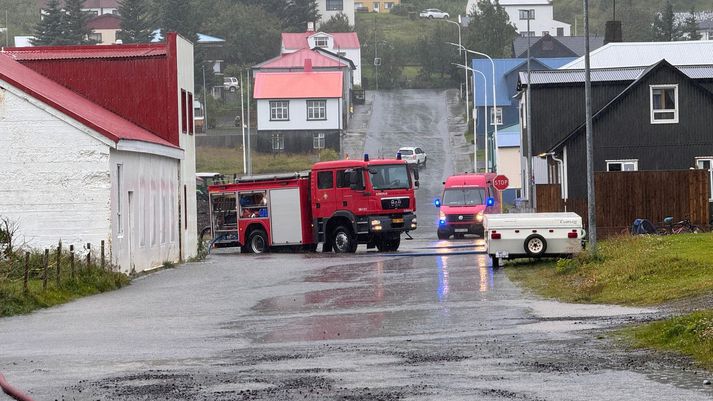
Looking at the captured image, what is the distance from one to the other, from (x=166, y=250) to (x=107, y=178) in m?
7.05

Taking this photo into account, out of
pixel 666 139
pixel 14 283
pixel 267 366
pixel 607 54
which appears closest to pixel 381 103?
pixel 607 54

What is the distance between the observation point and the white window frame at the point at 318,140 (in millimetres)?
98500

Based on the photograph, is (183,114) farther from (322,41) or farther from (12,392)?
(322,41)

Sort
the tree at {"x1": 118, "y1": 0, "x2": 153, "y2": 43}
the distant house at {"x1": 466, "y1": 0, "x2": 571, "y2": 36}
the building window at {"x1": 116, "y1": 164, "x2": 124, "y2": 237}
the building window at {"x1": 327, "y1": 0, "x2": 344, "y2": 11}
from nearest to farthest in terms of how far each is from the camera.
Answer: the building window at {"x1": 116, "y1": 164, "x2": 124, "y2": 237} → the tree at {"x1": 118, "y1": 0, "x2": 153, "y2": 43} → the distant house at {"x1": 466, "y1": 0, "x2": 571, "y2": 36} → the building window at {"x1": 327, "y1": 0, "x2": 344, "y2": 11}

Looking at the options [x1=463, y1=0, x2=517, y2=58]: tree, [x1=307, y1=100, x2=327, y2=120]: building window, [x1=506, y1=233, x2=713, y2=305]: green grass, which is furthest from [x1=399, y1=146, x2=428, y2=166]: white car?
[x1=506, y1=233, x2=713, y2=305]: green grass

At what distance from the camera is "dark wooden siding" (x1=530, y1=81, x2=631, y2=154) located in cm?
5125

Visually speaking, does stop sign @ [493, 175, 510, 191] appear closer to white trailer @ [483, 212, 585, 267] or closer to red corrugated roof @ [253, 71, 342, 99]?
white trailer @ [483, 212, 585, 267]

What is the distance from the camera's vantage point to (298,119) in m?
99.6

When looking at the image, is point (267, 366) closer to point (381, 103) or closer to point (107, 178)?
point (107, 178)

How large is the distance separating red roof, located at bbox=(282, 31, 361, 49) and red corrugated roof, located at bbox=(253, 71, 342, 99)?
73.6 ft

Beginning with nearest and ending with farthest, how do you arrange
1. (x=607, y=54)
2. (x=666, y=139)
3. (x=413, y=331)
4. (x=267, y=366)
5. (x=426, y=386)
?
(x=426, y=386) → (x=267, y=366) → (x=413, y=331) → (x=666, y=139) → (x=607, y=54)

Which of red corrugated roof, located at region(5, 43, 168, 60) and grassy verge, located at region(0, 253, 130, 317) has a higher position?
red corrugated roof, located at region(5, 43, 168, 60)

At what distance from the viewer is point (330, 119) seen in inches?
3900

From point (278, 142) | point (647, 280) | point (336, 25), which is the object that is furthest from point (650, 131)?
point (336, 25)
